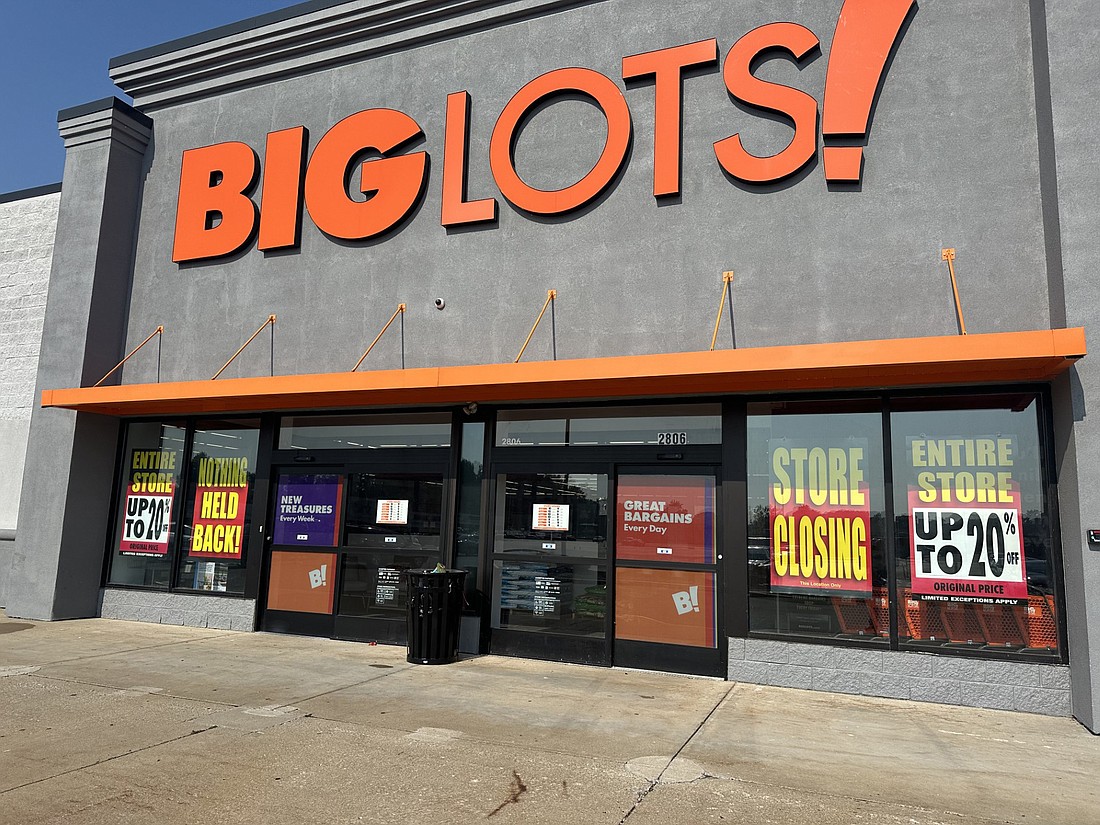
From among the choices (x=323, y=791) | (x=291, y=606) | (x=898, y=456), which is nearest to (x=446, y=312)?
(x=291, y=606)

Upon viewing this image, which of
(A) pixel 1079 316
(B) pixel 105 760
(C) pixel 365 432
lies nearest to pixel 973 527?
(A) pixel 1079 316

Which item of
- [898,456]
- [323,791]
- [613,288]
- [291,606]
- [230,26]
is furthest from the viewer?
[230,26]

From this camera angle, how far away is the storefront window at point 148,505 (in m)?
13.1

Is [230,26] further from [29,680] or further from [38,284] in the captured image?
[29,680]

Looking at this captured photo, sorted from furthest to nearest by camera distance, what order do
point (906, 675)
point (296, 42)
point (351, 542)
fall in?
point (296, 42) < point (351, 542) < point (906, 675)

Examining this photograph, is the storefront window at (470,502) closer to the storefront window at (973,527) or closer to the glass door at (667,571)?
the glass door at (667,571)

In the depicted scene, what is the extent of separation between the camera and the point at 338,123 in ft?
40.6

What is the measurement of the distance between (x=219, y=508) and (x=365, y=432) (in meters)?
2.90

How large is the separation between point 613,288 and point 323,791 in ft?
22.6

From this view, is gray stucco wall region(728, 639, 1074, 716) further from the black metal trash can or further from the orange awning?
the black metal trash can

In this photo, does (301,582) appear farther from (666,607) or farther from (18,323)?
(18,323)

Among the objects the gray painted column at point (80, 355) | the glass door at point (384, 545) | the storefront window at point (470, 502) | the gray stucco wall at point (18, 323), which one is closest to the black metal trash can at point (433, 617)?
the storefront window at point (470, 502)

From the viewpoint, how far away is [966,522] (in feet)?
28.1

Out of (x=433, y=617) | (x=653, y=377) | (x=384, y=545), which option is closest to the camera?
(x=653, y=377)
